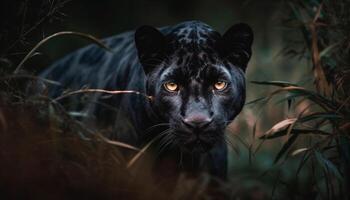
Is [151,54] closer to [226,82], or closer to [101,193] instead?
[226,82]

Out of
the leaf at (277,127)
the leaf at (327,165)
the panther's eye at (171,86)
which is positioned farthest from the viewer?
the panther's eye at (171,86)

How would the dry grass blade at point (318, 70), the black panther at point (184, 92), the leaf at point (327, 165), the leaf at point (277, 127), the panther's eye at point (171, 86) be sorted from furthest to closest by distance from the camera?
the panther's eye at point (171, 86)
the black panther at point (184, 92)
the dry grass blade at point (318, 70)
the leaf at point (277, 127)
the leaf at point (327, 165)

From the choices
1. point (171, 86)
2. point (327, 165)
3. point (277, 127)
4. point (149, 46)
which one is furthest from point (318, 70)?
point (149, 46)

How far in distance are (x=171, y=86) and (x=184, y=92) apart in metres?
0.09

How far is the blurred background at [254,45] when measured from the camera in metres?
3.20

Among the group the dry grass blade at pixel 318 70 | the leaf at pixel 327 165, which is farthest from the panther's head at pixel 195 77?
the leaf at pixel 327 165

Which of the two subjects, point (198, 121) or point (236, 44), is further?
point (236, 44)

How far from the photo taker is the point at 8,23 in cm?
330

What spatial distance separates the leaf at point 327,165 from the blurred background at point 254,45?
0.11 metres

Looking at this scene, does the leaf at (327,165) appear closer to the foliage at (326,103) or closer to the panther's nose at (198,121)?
the foliage at (326,103)

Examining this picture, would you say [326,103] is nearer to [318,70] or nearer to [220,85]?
[318,70]

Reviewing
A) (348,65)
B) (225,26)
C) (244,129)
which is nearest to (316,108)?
(244,129)

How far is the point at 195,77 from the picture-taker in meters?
3.56

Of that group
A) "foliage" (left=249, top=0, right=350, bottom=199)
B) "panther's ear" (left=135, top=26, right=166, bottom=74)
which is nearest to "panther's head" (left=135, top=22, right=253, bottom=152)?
"panther's ear" (left=135, top=26, right=166, bottom=74)
